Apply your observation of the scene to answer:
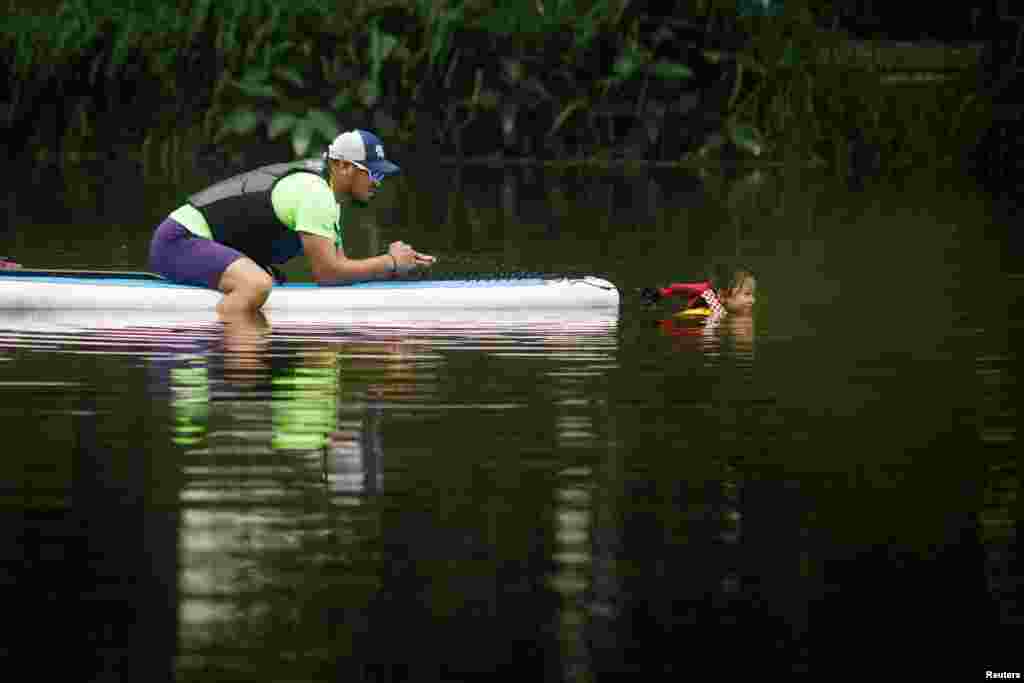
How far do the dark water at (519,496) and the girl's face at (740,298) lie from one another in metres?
0.20

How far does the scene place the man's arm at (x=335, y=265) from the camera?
15781mm

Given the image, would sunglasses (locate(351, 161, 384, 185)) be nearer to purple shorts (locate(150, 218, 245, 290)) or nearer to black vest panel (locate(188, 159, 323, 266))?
black vest panel (locate(188, 159, 323, 266))

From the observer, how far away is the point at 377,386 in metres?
12.6

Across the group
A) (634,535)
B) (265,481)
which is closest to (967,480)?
(634,535)

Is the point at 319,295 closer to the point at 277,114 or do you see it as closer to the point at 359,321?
the point at 359,321

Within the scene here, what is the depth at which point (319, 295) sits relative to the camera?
16266mm

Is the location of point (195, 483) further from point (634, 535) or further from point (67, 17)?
point (67, 17)

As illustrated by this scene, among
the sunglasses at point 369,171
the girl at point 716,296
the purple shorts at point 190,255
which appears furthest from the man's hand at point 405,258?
the girl at point 716,296

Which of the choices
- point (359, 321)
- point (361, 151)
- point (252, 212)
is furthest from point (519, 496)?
point (252, 212)

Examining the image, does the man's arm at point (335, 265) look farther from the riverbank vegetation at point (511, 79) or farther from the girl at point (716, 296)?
the riverbank vegetation at point (511, 79)

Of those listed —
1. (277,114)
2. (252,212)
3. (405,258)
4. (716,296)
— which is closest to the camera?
(252,212)

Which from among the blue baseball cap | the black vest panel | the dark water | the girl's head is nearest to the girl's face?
the girl's head

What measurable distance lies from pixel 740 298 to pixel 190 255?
3.17 meters

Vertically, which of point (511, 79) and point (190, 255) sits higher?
point (511, 79)
